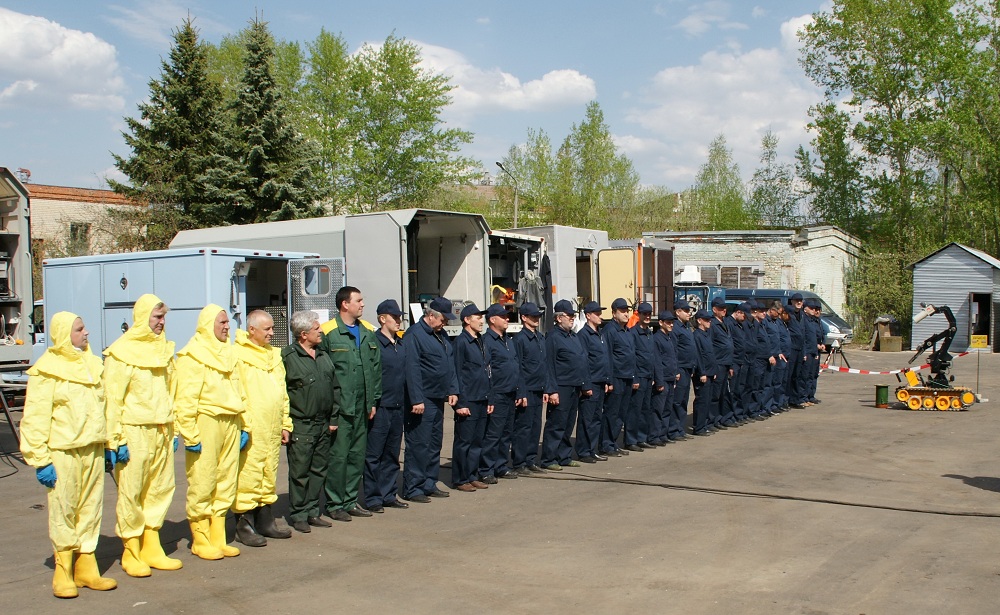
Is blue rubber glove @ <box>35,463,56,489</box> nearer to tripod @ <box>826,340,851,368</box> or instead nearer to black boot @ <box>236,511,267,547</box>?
black boot @ <box>236,511,267,547</box>

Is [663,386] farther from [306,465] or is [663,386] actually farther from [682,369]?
[306,465]

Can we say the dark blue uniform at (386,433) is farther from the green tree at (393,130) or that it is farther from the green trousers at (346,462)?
the green tree at (393,130)

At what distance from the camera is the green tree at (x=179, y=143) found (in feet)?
88.9

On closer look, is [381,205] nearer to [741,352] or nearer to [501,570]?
[741,352]

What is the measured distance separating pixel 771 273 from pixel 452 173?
1679 cm

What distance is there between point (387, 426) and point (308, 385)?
123cm

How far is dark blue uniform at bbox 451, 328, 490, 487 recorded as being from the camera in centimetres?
904

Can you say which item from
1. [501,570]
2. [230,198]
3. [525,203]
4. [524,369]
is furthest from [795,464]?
[525,203]

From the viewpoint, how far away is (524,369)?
989 cm

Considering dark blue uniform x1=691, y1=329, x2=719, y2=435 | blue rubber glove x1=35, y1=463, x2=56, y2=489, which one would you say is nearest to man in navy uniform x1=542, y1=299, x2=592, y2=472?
dark blue uniform x1=691, y1=329, x2=719, y2=435

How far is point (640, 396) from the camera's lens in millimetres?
11516

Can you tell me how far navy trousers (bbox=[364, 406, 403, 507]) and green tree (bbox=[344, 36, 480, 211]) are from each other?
34118mm

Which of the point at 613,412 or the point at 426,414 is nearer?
the point at 426,414

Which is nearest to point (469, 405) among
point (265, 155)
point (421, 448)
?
point (421, 448)
